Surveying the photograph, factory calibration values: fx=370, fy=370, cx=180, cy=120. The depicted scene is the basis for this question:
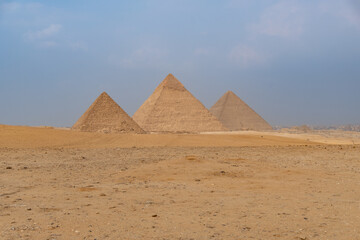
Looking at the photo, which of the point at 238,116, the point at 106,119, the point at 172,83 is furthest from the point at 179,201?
the point at 238,116

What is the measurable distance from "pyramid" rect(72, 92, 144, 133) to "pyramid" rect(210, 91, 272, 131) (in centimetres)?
4935

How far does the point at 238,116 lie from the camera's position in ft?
262

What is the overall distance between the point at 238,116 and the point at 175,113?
19.1 meters

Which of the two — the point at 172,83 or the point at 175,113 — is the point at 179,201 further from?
the point at 172,83

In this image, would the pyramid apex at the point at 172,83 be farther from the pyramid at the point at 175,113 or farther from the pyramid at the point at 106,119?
the pyramid at the point at 106,119

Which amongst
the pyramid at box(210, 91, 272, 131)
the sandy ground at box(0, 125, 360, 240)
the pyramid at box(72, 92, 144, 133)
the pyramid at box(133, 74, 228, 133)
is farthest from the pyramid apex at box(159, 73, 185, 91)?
the sandy ground at box(0, 125, 360, 240)

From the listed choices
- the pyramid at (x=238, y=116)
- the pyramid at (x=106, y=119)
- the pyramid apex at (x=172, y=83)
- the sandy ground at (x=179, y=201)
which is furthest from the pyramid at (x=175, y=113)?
the sandy ground at (x=179, y=201)

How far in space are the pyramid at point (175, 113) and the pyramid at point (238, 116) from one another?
1531cm

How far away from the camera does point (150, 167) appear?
8359 millimetres

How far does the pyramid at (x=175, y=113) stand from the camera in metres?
64.7

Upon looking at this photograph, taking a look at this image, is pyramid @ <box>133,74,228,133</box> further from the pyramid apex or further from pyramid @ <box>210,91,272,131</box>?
pyramid @ <box>210,91,272,131</box>

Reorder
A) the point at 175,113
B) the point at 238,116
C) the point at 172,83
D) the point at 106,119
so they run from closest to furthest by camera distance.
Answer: the point at 106,119 → the point at 175,113 → the point at 172,83 → the point at 238,116

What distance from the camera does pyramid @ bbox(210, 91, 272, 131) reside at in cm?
7950

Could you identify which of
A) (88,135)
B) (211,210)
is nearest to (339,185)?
(211,210)
